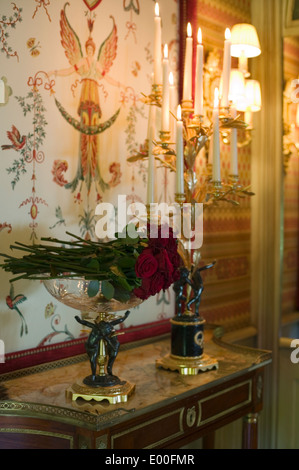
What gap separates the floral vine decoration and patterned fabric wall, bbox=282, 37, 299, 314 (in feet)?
A: 5.10

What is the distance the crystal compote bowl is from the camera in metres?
1.70

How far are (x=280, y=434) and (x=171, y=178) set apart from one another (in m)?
1.48

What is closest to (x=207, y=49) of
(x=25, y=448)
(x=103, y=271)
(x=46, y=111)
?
(x=46, y=111)

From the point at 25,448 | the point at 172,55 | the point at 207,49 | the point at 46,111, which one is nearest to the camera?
the point at 25,448

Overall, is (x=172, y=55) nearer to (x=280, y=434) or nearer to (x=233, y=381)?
(x=233, y=381)

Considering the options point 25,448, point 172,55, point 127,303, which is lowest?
point 25,448

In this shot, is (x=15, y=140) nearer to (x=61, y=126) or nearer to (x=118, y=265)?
(x=61, y=126)

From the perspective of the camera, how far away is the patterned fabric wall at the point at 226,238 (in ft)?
9.33

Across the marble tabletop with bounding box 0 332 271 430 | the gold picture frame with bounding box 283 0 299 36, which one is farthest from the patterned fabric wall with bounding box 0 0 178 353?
the gold picture frame with bounding box 283 0 299 36

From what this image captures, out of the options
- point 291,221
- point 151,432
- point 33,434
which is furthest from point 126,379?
point 291,221

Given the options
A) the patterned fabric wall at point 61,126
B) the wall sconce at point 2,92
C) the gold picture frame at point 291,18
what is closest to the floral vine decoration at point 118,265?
the patterned fabric wall at point 61,126

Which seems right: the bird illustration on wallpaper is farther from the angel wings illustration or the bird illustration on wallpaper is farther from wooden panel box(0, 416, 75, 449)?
wooden panel box(0, 416, 75, 449)

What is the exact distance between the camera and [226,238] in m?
2.99

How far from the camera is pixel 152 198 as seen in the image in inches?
83.4
